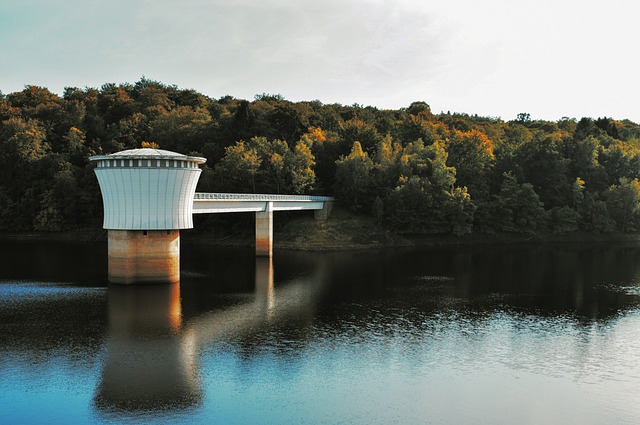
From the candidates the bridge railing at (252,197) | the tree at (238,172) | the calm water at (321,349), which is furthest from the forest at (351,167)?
the calm water at (321,349)

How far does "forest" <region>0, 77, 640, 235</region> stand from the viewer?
275 feet

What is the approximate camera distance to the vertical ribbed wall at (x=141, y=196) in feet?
150

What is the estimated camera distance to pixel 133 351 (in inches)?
1127

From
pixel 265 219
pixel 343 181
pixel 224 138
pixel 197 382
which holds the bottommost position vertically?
pixel 197 382

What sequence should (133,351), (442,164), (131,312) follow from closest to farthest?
(133,351) < (131,312) < (442,164)

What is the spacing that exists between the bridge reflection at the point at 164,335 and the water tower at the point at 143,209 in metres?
1.83

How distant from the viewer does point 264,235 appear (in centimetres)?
6825

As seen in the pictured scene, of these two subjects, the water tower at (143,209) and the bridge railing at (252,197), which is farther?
the bridge railing at (252,197)

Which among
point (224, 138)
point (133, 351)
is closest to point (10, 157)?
point (224, 138)

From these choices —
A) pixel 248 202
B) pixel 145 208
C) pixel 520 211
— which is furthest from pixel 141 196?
pixel 520 211

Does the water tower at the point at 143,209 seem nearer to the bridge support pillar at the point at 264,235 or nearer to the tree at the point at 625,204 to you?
the bridge support pillar at the point at 264,235

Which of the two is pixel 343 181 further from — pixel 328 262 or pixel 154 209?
pixel 154 209

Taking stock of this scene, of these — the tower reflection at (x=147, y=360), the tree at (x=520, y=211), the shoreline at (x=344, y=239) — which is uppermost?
the tree at (x=520, y=211)

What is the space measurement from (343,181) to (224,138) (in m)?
25.7
